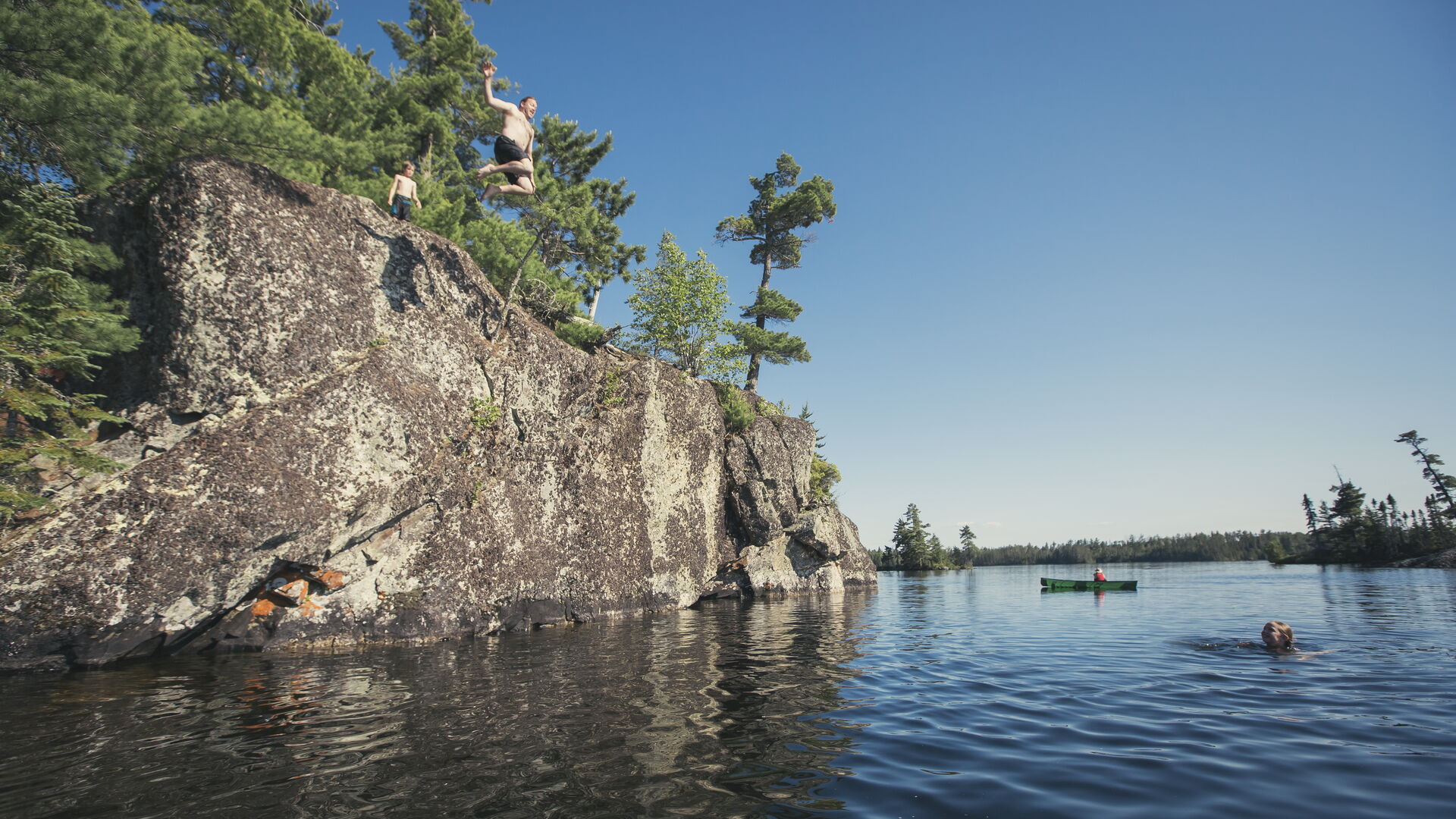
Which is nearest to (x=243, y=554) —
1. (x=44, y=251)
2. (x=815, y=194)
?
(x=44, y=251)

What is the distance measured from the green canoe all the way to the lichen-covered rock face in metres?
28.7

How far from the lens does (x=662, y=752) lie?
20.1ft

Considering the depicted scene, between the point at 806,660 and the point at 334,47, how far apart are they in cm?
2533

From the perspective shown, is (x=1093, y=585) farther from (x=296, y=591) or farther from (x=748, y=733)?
(x=296, y=591)

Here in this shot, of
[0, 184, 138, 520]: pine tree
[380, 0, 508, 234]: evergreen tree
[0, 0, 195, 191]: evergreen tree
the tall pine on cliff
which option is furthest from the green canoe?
[0, 0, 195, 191]: evergreen tree

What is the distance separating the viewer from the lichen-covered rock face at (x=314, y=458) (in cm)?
1162

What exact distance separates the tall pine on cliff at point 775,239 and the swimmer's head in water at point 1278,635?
26921mm

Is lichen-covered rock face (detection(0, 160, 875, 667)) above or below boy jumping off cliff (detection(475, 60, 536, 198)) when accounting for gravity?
below

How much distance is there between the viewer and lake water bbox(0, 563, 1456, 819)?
496cm

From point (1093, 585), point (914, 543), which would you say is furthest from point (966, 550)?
point (1093, 585)

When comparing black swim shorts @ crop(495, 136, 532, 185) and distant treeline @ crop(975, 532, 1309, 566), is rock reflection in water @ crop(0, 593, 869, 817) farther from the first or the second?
distant treeline @ crop(975, 532, 1309, 566)

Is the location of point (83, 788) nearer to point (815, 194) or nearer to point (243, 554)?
point (243, 554)

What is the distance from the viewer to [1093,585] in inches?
1390

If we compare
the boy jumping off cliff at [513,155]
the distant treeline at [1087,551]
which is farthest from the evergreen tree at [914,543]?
the boy jumping off cliff at [513,155]
